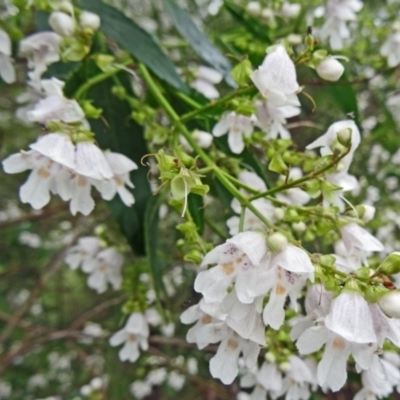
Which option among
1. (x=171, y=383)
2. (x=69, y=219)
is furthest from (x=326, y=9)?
(x=171, y=383)

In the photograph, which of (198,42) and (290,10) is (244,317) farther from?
(290,10)

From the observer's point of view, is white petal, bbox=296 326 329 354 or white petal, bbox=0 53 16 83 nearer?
white petal, bbox=296 326 329 354

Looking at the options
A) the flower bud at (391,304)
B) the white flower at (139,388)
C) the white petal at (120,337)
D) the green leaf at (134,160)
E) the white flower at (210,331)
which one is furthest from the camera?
the white flower at (139,388)

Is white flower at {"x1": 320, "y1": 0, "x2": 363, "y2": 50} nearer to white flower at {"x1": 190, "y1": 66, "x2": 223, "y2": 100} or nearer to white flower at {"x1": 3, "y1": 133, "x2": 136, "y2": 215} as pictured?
white flower at {"x1": 190, "y1": 66, "x2": 223, "y2": 100}

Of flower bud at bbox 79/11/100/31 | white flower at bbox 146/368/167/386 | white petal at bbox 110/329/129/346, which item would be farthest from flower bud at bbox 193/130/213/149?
white flower at bbox 146/368/167/386

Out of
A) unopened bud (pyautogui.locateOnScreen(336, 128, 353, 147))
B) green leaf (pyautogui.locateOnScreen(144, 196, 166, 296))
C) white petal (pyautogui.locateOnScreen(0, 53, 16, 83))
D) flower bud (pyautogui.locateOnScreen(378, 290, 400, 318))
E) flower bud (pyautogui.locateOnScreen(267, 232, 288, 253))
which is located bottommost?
green leaf (pyautogui.locateOnScreen(144, 196, 166, 296))

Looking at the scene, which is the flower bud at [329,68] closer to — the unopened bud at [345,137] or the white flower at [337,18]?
the unopened bud at [345,137]

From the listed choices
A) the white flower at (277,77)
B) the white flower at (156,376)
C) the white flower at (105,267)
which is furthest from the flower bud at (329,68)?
the white flower at (156,376)
